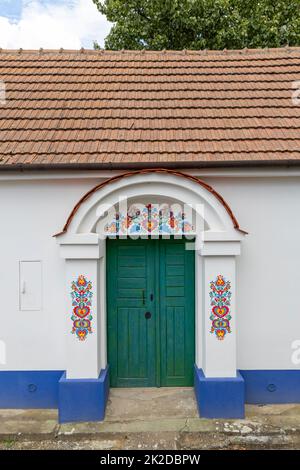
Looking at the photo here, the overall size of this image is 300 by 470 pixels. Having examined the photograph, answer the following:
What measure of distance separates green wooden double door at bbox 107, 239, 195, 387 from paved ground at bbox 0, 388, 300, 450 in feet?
1.97

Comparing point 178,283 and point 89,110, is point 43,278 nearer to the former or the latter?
point 178,283

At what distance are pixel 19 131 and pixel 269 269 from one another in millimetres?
4161

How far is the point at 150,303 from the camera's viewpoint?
17.6 feet

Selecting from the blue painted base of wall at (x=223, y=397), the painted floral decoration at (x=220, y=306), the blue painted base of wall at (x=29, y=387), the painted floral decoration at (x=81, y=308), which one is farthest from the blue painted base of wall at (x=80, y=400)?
the painted floral decoration at (x=220, y=306)

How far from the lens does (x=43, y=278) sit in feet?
16.7

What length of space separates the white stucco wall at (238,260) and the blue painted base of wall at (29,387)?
0.12 metres

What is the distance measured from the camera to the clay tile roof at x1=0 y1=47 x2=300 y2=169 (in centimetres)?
505

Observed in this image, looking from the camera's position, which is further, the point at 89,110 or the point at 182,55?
the point at 182,55

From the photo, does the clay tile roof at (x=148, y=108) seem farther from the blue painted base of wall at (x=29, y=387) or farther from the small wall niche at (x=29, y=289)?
the blue painted base of wall at (x=29, y=387)

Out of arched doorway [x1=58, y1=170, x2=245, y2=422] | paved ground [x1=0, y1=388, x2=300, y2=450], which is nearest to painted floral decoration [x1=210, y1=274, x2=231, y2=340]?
arched doorway [x1=58, y1=170, x2=245, y2=422]

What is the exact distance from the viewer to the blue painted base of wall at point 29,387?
507 cm

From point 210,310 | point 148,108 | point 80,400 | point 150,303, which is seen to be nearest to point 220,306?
point 210,310

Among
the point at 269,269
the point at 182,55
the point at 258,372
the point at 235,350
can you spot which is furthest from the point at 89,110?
the point at 258,372

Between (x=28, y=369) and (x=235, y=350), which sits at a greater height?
(x=235, y=350)
